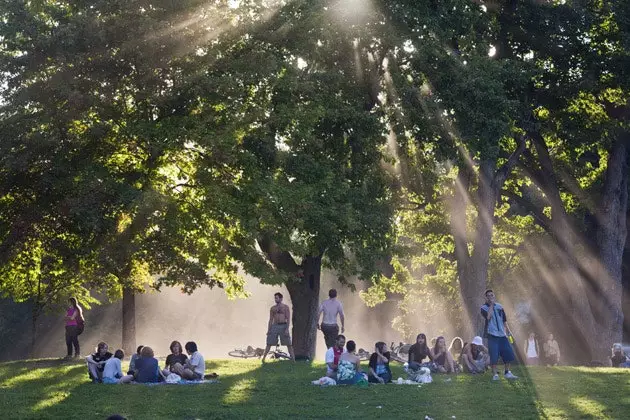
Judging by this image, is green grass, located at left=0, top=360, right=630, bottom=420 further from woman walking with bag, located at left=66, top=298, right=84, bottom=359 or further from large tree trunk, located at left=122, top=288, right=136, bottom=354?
large tree trunk, located at left=122, top=288, right=136, bottom=354

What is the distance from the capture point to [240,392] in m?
20.9

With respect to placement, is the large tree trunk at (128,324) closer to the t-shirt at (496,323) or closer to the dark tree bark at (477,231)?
the dark tree bark at (477,231)

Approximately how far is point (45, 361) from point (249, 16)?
40.2 ft

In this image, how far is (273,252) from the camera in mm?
34938

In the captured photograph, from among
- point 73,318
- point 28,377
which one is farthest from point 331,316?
point 73,318

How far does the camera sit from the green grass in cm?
1747

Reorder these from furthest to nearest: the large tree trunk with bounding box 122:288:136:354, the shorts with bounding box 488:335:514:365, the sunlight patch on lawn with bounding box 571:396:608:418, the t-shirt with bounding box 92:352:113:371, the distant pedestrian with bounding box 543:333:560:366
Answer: the distant pedestrian with bounding box 543:333:560:366 < the large tree trunk with bounding box 122:288:136:354 < the t-shirt with bounding box 92:352:113:371 < the shorts with bounding box 488:335:514:365 < the sunlight patch on lawn with bounding box 571:396:608:418

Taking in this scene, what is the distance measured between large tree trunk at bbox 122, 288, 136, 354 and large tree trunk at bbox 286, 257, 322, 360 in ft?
18.5

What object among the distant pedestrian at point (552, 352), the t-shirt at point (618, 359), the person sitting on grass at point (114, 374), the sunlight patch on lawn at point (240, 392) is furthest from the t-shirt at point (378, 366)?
the distant pedestrian at point (552, 352)

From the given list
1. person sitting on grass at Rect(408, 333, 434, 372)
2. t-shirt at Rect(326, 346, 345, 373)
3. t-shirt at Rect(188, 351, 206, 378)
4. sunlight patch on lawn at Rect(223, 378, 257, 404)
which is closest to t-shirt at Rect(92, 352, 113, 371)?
t-shirt at Rect(188, 351, 206, 378)

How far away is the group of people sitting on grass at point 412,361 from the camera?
74.8 ft

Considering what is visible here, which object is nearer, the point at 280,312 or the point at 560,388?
the point at 560,388

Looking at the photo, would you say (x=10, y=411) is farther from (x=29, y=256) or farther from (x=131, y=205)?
(x=29, y=256)

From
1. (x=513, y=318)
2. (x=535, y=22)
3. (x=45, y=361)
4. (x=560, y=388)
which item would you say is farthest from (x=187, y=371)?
(x=513, y=318)
